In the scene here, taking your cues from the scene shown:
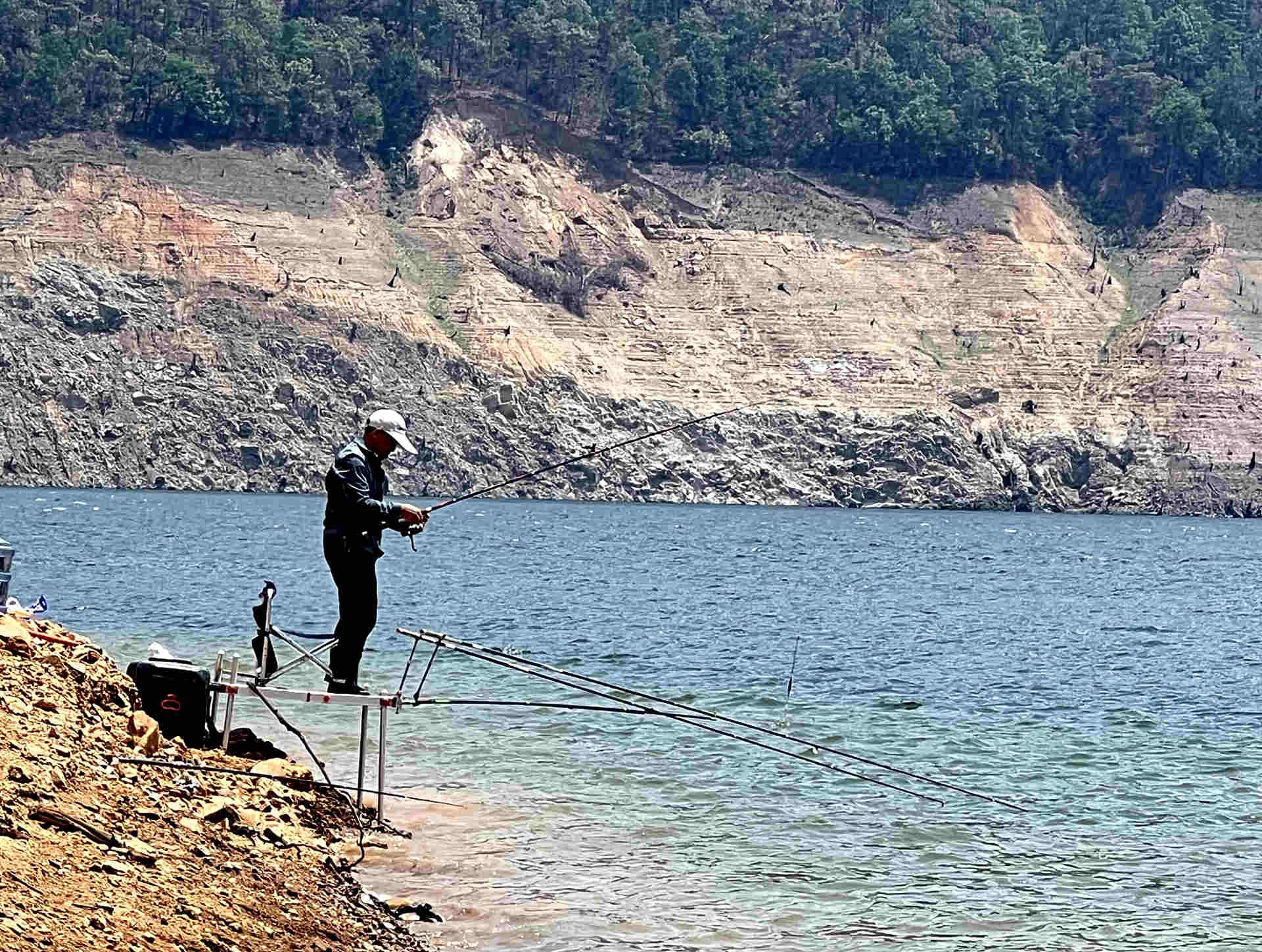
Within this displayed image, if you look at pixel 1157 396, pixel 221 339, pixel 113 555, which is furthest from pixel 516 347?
pixel 113 555

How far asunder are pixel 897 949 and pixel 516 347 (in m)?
96.3

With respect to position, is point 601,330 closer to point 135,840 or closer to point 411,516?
point 411,516

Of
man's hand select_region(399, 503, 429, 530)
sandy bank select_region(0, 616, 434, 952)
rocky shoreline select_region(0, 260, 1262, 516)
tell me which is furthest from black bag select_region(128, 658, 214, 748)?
rocky shoreline select_region(0, 260, 1262, 516)

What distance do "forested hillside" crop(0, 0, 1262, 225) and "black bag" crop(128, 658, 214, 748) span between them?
4138 inches

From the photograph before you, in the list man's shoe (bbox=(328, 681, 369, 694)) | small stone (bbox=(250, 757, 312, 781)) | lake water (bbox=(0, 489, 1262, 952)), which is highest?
man's shoe (bbox=(328, 681, 369, 694))

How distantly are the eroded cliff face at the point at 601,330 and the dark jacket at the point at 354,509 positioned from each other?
87.2 m

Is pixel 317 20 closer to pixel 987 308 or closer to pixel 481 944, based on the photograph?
pixel 987 308

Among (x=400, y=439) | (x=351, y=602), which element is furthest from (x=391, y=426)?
(x=351, y=602)

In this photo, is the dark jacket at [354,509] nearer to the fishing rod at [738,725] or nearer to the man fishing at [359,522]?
the man fishing at [359,522]

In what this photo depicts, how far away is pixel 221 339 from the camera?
331 ft

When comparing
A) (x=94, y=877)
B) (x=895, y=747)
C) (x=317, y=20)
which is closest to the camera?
(x=94, y=877)

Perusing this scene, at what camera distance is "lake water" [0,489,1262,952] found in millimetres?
12773

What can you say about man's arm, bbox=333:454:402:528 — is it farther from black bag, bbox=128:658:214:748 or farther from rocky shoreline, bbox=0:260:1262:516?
rocky shoreline, bbox=0:260:1262:516

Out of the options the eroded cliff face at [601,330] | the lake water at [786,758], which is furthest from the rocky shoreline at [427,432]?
the lake water at [786,758]
